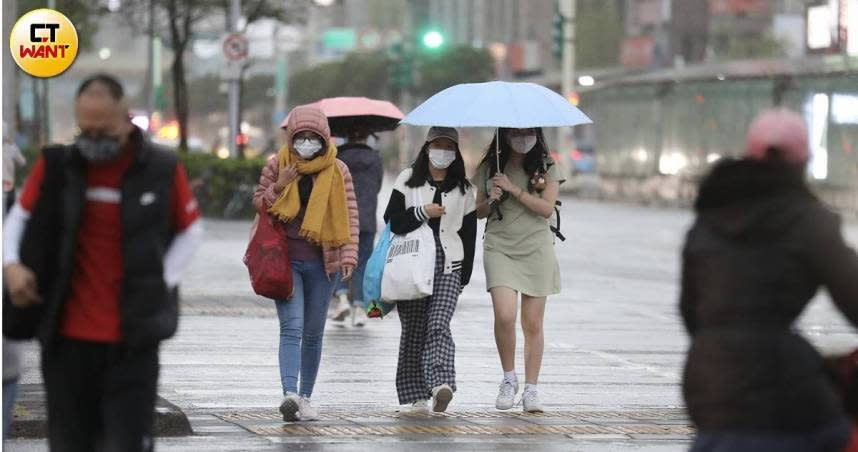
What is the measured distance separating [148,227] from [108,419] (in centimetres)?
63

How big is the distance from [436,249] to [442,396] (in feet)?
2.63

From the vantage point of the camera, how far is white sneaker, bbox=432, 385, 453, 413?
35.4ft

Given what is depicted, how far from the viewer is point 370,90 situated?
354 feet

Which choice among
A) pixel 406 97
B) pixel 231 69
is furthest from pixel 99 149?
pixel 406 97

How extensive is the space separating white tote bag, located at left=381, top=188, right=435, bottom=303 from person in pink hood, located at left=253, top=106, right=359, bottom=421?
11.7 inches

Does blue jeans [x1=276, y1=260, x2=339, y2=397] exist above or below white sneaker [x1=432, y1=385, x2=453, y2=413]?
above

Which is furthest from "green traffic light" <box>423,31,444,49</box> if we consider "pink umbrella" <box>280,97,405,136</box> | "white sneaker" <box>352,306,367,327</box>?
"pink umbrella" <box>280,97,405,136</box>

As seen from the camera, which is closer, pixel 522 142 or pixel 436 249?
pixel 436 249

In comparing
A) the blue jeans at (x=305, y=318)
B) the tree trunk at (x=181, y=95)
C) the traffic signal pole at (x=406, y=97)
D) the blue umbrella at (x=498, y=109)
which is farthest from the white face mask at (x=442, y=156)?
the tree trunk at (x=181, y=95)

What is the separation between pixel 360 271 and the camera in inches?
656

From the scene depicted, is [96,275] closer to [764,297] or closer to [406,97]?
[764,297]

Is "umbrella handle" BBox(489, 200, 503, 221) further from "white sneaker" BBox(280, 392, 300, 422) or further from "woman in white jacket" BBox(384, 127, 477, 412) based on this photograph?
"white sneaker" BBox(280, 392, 300, 422)

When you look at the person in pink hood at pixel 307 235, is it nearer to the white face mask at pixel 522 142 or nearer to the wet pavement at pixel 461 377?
the wet pavement at pixel 461 377

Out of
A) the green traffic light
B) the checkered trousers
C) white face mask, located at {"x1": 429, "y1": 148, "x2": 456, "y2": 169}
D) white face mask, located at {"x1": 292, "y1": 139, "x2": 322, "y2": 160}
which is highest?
the green traffic light
